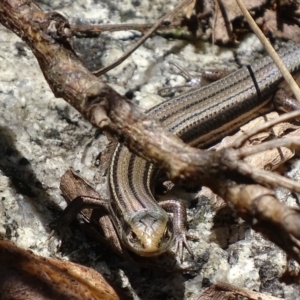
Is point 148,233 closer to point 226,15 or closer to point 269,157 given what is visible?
point 269,157

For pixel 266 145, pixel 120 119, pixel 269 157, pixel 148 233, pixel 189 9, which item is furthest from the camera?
pixel 189 9

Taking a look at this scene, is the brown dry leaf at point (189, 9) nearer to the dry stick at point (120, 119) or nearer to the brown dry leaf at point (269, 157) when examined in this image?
the brown dry leaf at point (269, 157)

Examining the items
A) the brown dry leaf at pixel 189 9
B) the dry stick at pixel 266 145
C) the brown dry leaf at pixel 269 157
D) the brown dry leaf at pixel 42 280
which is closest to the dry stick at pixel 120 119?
the dry stick at pixel 266 145

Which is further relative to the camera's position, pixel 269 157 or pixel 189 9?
pixel 189 9

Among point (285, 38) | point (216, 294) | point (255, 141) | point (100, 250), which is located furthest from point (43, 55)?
point (285, 38)

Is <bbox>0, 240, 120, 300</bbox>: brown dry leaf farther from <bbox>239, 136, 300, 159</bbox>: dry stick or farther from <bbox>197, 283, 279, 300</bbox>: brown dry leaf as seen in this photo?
<bbox>239, 136, 300, 159</bbox>: dry stick

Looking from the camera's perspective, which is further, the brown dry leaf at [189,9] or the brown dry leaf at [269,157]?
the brown dry leaf at [189,9]

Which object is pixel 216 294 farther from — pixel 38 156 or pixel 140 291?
pixel 38 156

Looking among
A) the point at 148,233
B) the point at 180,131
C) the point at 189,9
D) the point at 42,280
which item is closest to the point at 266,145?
the point at 42,280

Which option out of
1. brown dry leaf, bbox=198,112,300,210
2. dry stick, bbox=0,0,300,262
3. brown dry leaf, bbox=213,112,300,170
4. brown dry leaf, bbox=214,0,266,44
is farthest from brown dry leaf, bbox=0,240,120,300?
brown dry leaf, bbox=214,0,266,44
